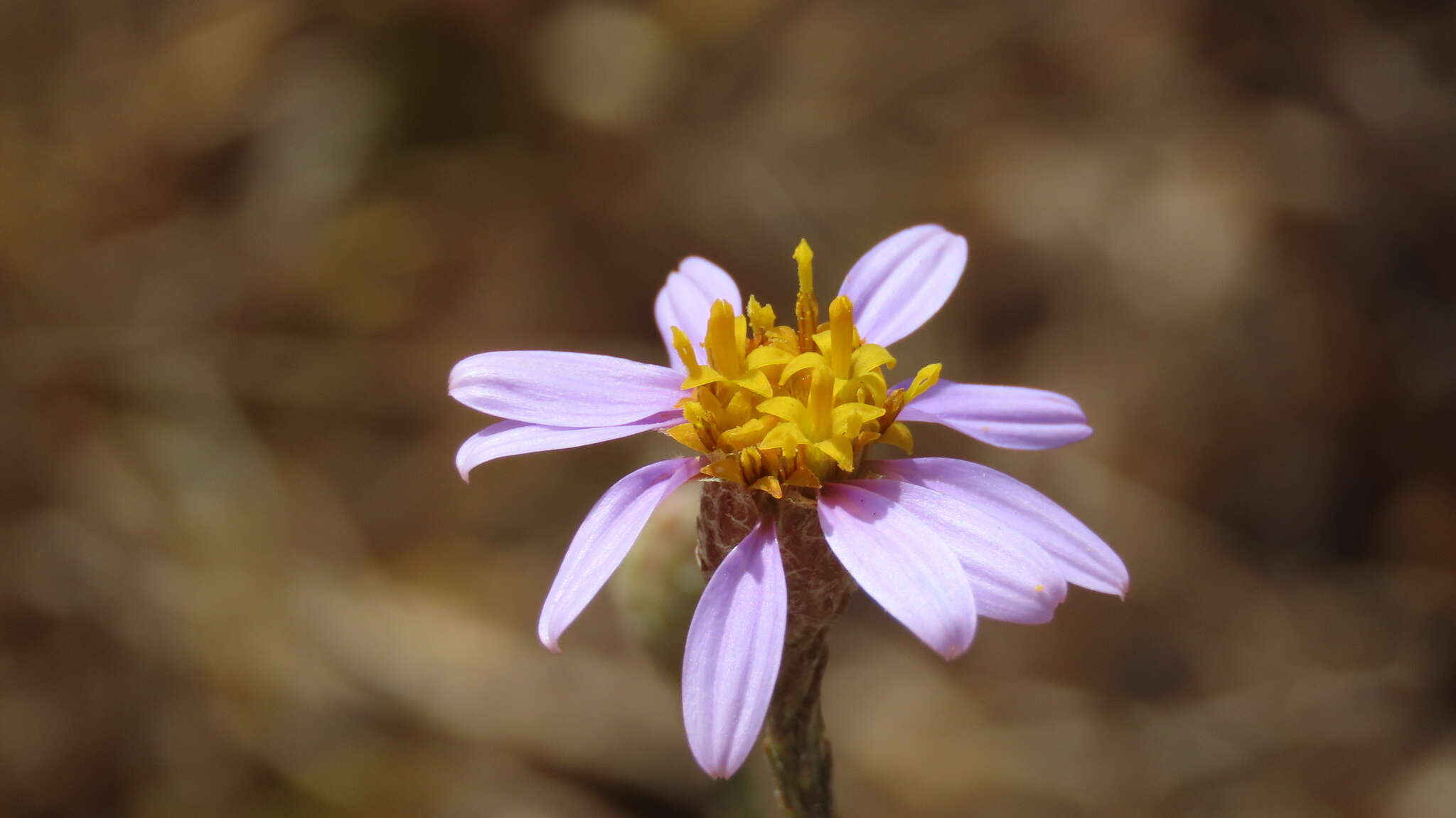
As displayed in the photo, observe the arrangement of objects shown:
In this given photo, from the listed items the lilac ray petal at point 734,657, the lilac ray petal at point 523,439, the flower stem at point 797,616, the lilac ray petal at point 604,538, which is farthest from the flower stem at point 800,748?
the lilac ray petal at point 523,439

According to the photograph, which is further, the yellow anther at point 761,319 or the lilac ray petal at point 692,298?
the lilac ray petal at point 692,298

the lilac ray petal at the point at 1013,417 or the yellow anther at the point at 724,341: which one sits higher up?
the yellow anther at the point at 724,341

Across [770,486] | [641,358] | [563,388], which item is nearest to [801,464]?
[770,486]

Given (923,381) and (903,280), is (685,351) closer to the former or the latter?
(923,381)

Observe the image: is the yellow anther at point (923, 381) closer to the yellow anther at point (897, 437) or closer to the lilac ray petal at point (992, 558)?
the yellow anther at point (897, 437)

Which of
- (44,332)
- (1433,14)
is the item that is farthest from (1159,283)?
(44,332)

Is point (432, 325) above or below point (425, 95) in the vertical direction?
below

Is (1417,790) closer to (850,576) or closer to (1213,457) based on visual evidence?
(1213,457)

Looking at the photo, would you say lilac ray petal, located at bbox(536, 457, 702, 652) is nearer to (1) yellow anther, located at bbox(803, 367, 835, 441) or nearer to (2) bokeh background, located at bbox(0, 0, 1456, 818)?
(1) yellow anther, located at bbox(803, 367, 835, 441)
